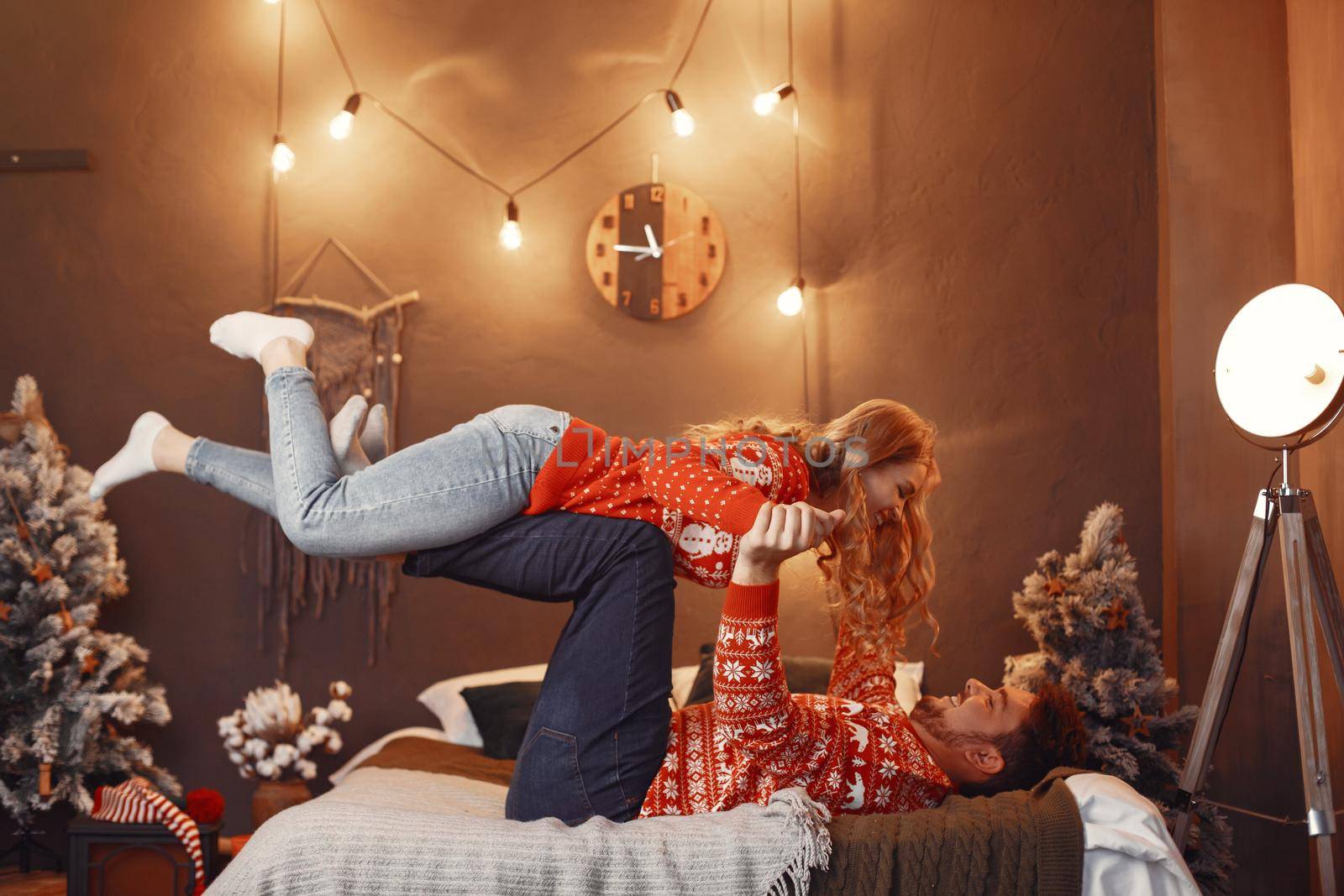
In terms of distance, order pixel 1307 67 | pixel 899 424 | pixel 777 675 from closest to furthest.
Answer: pixel 777 675 < pixel 899 424 < pixel 1307 67

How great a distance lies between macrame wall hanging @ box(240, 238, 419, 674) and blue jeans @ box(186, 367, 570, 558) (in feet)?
5.31

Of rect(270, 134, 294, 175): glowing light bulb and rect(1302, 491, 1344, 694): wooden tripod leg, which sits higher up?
rect(270, 134, 294, 175): glowing light bulb

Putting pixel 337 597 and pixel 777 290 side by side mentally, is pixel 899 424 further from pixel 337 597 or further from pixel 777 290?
pixel 337 597

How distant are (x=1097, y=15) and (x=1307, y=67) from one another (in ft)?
2.90

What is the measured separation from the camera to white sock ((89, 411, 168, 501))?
2184 mm

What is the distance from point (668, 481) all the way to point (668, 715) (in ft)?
1.38

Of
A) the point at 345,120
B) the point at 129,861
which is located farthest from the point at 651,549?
the point at 345,120

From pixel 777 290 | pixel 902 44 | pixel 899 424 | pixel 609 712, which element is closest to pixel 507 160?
pixel 777 290

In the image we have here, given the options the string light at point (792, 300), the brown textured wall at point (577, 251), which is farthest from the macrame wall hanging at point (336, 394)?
the string light at point (792, 300)

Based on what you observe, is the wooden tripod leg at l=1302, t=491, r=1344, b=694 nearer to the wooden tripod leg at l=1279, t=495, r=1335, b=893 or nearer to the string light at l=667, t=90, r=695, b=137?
the wooden tripod leg at l=1279, t=495, r=1335, b=893

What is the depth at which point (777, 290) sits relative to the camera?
3.79 meters

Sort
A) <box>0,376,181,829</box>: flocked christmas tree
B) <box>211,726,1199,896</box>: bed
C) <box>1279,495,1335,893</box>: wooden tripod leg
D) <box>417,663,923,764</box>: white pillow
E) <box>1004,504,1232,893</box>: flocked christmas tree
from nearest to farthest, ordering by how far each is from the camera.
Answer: <box>211,726,1199,896</box>: bed < <box>1279,495,1335,893</box>: wooden tripod leg < <box>1004,504,1232,893</box>: flocked christmas tree < <box>0,376,181,829</box>: flocked christmas tree < <box>417,663,923,764</box>: white pillow

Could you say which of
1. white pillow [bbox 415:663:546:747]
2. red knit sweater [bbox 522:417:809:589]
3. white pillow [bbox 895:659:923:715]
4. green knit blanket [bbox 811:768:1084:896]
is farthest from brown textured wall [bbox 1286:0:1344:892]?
white pillow [bbox 415:663:546:747]

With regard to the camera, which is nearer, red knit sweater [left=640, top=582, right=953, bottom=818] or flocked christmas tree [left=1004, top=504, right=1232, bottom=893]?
red knit sweater [left=640, top=582, right=953, bottom=818]
